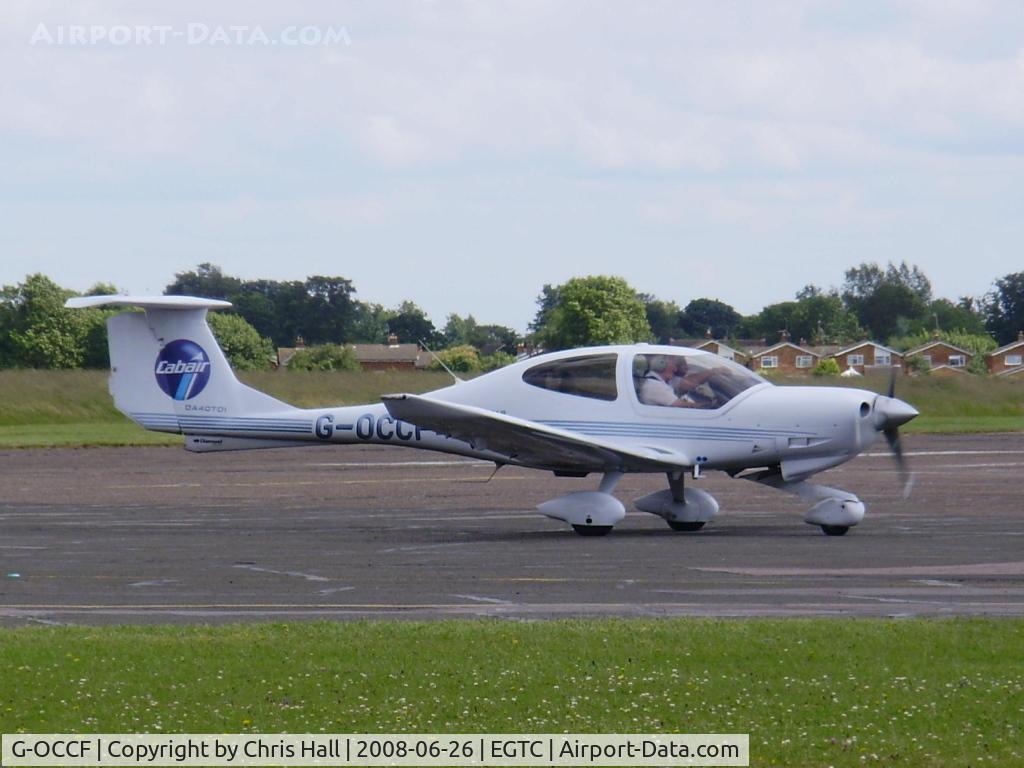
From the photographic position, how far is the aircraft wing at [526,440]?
17.2m

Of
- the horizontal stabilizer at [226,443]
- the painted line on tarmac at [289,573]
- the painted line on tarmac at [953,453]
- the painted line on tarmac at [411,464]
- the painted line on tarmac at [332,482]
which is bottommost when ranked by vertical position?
the painted line on tarmac at [953,453]

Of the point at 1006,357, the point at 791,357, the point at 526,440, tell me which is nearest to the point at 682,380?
the point at 526,440

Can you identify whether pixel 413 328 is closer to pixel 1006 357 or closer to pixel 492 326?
pixel 492 326

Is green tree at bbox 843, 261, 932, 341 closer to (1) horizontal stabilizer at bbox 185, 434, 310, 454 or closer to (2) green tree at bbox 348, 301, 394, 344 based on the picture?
(2) green tree at bbox 348, 301, 394, 344

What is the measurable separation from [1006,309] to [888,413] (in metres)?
114

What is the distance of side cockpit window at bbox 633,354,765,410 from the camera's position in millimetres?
17891

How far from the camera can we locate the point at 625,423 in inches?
710

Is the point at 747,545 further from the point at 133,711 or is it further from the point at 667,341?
the point at 133,711

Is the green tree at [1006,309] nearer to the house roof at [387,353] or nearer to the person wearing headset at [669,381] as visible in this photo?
the house roof at [387,353]

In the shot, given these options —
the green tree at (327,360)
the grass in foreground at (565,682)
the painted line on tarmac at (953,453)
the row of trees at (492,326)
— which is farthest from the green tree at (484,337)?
the grass in foreground at (565,682)

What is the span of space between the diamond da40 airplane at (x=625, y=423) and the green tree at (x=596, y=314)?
211 feet

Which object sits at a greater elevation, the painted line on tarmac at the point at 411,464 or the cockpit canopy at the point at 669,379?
the cockpit canopy at the point at 669,379

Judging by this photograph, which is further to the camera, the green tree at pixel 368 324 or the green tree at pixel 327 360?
the green tree at pixel 368 324

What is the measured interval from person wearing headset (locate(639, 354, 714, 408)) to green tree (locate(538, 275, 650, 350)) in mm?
65381
